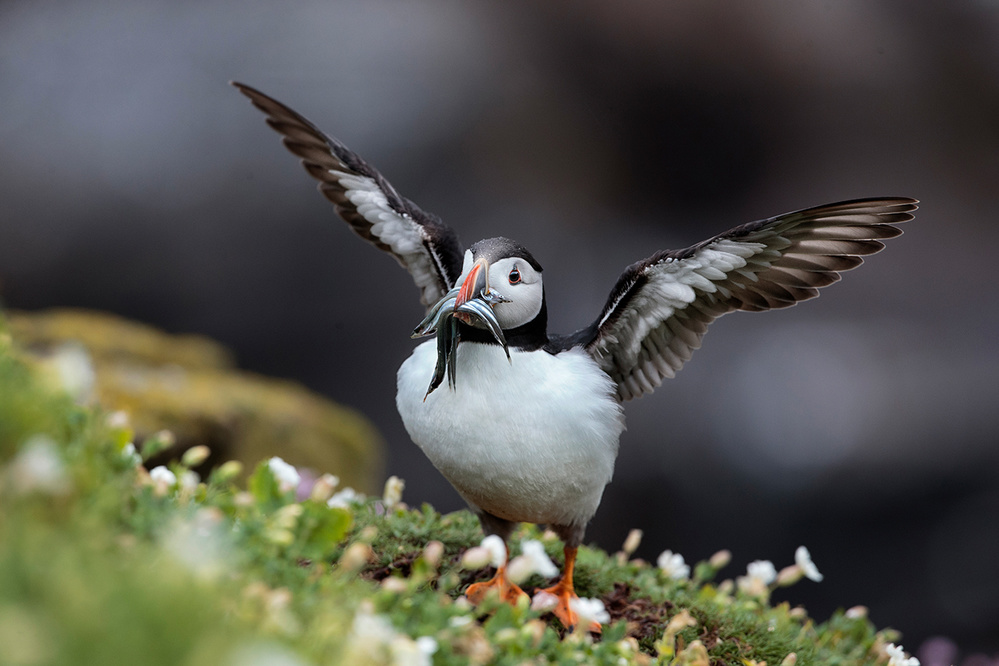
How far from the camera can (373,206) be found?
4.62 metres

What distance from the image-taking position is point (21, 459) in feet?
6.28

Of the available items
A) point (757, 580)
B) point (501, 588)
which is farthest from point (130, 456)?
point (757, 580)

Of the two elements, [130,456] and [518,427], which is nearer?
[130,456]

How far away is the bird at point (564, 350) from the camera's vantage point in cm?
379

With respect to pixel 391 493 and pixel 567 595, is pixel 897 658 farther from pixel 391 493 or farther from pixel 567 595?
pixel 391 493

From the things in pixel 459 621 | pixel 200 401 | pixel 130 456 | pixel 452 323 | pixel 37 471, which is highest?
pixel 452 323

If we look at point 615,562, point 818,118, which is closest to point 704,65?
point 818,118

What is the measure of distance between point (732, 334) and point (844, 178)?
299 centimetres

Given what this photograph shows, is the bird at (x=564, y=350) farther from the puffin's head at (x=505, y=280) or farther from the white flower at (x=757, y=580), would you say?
the white flower at (x=757, y=580)

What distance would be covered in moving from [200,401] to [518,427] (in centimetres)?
425

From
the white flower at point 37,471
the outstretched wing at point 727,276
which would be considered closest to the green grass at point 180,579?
the white flower at point 37,471

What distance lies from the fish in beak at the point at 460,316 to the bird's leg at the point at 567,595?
45.4 inches

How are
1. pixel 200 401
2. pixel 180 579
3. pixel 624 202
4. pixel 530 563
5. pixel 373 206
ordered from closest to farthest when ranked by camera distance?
1. pixel 180 579
2. pixel 530 563
3. pixel 373 206
4. pixel 200 401
5. pixel 624 202

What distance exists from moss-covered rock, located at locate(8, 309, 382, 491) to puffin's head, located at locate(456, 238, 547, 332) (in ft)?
12.0
